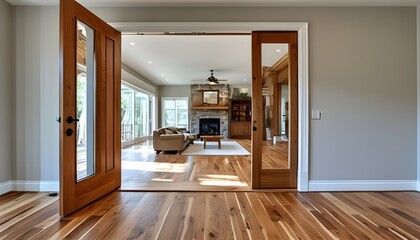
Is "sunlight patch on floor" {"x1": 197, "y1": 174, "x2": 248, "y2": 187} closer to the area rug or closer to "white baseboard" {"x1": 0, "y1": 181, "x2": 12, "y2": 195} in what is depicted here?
the area rug

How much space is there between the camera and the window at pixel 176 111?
12.3m

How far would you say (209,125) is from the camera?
1225cm

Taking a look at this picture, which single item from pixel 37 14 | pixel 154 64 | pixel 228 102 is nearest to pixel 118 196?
pixel 37 14

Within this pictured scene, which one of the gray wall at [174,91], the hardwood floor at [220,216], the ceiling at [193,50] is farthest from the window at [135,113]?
the hardwood floor at [220,216]

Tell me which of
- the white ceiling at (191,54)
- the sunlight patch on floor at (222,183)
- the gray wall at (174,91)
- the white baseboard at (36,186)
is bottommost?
the sunlight patch on floor at (222,183)

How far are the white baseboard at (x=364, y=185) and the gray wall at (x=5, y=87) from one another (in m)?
4.04

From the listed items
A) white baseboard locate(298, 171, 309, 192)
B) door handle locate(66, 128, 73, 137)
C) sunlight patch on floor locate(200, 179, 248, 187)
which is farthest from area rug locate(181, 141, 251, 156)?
door handle locate(66, 128, 73, 137)

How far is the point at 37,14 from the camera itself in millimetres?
3234

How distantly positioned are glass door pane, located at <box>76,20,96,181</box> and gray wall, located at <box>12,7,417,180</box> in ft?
2.18

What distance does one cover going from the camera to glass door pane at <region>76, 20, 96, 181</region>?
8.93 ft

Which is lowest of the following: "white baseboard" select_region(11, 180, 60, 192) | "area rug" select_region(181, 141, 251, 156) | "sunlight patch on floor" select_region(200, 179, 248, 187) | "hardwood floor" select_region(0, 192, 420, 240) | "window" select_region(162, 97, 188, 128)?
"hardwood floor" select_region(0, 192, 420, 240)

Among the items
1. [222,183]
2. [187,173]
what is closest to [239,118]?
[187,173]

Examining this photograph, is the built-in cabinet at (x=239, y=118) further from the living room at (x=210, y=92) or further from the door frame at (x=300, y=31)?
the door frame at (x=300, y=31)

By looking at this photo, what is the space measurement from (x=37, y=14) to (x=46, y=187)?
232 cm
